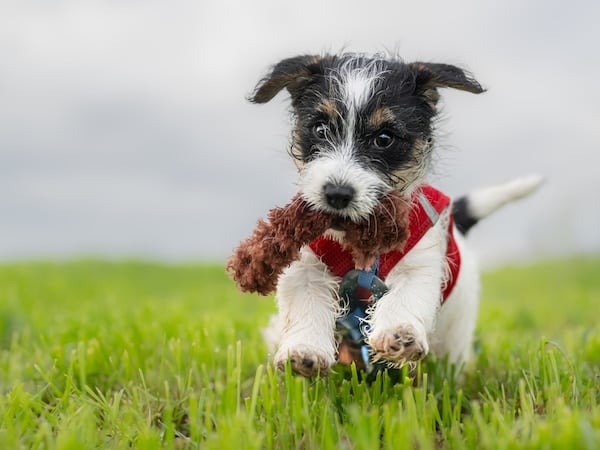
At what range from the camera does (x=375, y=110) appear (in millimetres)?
3820

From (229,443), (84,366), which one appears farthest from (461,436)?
(84,366)

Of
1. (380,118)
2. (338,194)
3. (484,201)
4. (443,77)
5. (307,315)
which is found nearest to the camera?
(338,194)

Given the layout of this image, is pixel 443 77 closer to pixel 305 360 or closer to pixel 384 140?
pixel 384 140

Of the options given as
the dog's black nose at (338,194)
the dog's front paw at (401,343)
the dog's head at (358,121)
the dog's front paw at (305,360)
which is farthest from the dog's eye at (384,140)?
the dog's front paw at (305,360)

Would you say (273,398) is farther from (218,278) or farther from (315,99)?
(218,278)

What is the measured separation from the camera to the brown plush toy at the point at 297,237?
355cm

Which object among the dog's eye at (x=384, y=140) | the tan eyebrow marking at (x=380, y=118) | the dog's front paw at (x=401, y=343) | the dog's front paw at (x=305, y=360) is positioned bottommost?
the dog's front paw at (x=305, y=360)

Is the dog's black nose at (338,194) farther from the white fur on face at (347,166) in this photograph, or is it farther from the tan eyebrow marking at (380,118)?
the tan eyebrow marking at (380,118)

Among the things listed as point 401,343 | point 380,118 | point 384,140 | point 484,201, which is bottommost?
point 401,343

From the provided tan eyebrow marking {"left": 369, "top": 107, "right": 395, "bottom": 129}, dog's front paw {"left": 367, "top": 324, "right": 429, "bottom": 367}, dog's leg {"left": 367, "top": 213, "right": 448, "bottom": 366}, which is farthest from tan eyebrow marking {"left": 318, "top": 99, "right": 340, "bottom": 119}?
dog's front paw {"left": 367, "top": 324, "right": 429, "bottom": 367}

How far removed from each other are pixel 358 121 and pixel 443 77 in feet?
2.29

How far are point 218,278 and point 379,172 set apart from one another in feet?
41.3

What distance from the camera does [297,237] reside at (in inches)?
140

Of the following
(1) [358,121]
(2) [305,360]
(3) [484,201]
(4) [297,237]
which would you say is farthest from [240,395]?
(3) [484,201]
